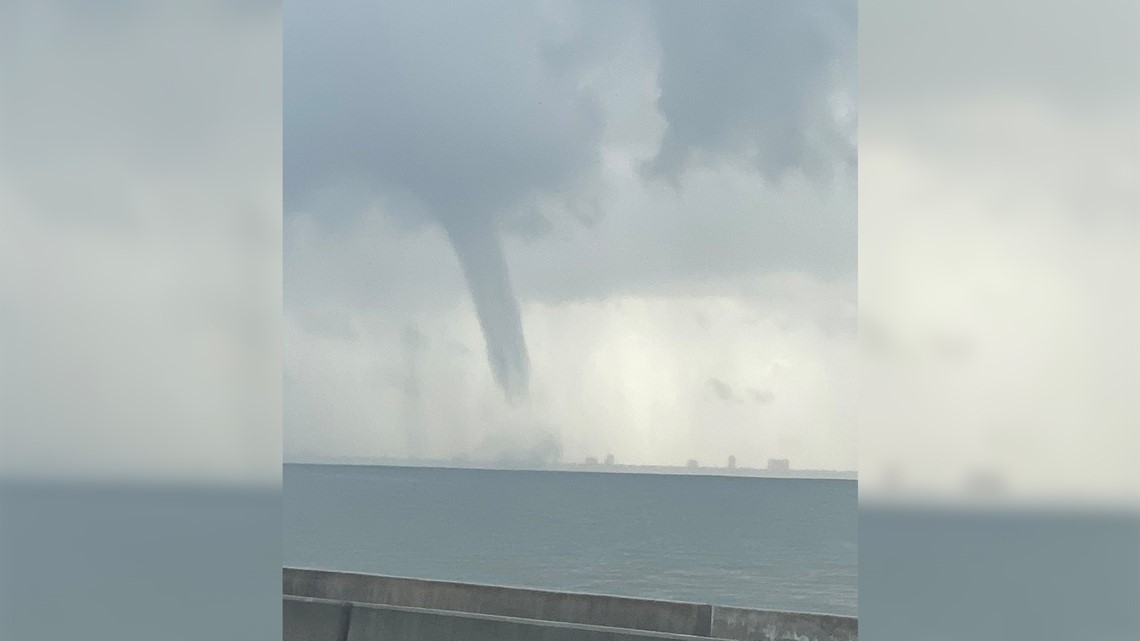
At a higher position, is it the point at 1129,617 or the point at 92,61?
the point at 92,61

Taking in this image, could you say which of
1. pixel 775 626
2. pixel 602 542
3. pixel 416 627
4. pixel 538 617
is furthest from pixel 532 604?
pixel 602 542

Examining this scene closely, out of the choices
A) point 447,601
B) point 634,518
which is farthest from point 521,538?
point 447,601

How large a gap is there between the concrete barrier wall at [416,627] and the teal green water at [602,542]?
Answer: 2814 centimetres

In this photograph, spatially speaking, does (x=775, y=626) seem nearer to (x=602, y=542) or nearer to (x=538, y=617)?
(x=538, y=617)

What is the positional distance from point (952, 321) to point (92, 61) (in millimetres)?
1565

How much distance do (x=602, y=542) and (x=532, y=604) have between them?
167 ft

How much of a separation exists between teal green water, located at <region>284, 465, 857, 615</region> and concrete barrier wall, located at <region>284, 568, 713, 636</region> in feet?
92.3

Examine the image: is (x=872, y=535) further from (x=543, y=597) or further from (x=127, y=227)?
(x=543, y=597)

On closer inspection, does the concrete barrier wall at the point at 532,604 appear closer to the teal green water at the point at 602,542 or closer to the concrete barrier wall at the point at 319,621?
the concrete barrier wall at the point at 319,621

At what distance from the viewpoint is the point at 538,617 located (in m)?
8.87

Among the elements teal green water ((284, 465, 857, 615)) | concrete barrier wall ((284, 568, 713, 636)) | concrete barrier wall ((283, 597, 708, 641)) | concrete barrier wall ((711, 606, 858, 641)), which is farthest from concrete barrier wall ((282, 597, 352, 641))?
teal green water ((284, 465, 857, 615))

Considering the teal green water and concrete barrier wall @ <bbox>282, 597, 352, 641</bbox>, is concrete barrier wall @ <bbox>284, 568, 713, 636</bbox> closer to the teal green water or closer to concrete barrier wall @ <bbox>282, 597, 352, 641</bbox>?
concrete barrier wall @ <bbox>282, 597, 352, 641</bbox>

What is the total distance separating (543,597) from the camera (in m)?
8.87

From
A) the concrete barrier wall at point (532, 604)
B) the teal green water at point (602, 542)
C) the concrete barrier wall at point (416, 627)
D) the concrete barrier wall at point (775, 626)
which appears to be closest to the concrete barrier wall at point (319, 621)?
the concrete barrier wall at point (416, 627)
